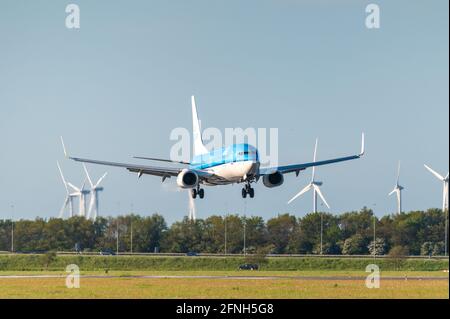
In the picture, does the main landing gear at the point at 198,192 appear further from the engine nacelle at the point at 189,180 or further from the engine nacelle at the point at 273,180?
the engine nacelle at the point at 273,180

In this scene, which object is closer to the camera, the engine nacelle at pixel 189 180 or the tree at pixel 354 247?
the engine nacelle at pixel 189 180

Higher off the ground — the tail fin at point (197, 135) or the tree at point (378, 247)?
the tail fin at point (197, 135)

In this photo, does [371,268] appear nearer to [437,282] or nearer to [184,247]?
[437,282]

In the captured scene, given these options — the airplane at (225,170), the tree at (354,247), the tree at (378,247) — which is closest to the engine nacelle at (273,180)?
the airplane at (225,170)

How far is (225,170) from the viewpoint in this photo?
93938 millimetres

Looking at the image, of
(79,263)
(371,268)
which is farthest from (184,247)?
(371,268)

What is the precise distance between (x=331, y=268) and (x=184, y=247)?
175ft

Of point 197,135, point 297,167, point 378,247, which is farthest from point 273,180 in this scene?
point 378,247

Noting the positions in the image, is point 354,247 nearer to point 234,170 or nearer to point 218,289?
point 234,170

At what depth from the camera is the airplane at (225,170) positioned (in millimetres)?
91500

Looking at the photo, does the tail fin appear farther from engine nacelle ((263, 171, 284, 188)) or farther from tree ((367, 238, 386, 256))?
tree ((367, 238, 386, 256))

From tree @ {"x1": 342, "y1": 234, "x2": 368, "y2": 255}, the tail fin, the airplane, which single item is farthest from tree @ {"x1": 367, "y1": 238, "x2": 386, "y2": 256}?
the airplane

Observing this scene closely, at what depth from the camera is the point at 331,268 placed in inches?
5778
